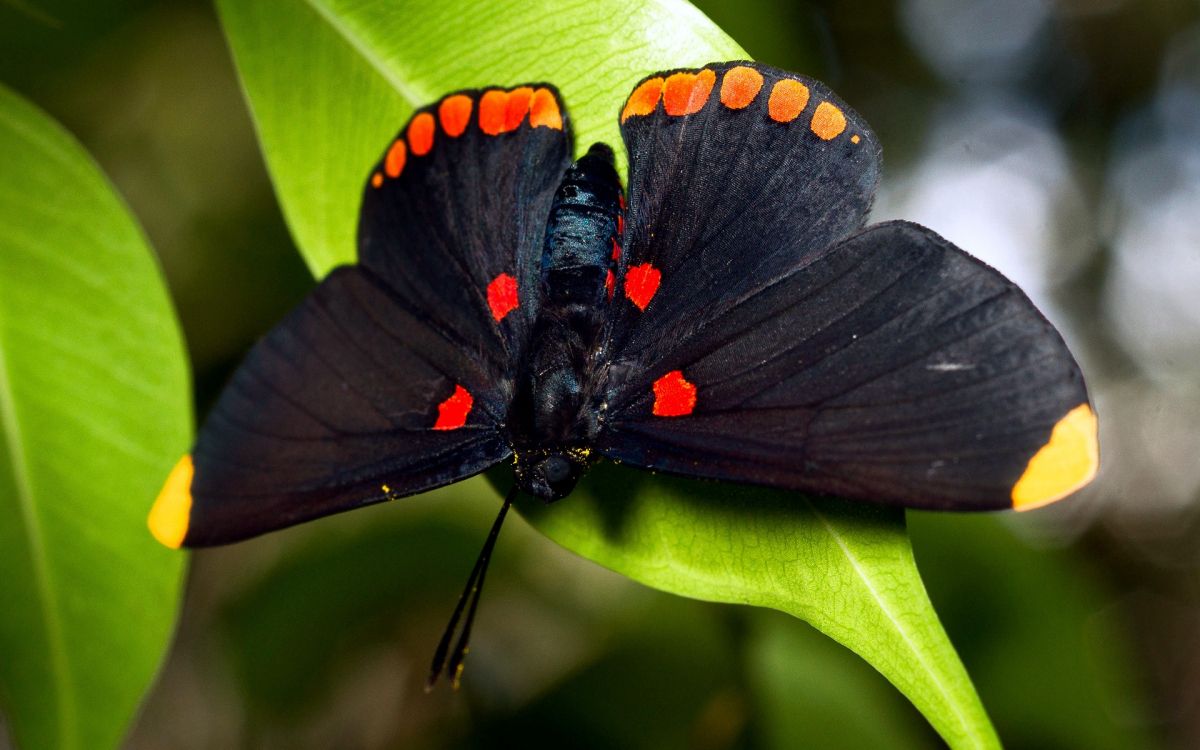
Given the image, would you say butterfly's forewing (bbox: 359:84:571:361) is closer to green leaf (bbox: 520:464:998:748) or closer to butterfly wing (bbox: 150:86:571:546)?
butterfly wing (bbox: 150:86:571:546)

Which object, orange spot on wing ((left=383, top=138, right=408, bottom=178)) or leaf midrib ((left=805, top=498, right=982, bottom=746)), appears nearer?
leaf midrib ((left=805, top=498, right=982, bottom=746))

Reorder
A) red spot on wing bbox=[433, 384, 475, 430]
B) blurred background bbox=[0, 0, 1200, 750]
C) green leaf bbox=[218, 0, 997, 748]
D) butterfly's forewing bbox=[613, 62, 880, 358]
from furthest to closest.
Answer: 1. blurred background bbox=[0, 0, 1200, 750]
2. red spot on wing bbox=[433, 384, 475, 430]
3. butterfly's forewing bbox=[613, 62, 880, 358]
4. green leaf bbox=[218, 0, 997, 748]

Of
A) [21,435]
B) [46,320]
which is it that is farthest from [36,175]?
[21,435]

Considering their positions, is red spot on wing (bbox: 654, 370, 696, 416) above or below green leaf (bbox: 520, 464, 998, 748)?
above

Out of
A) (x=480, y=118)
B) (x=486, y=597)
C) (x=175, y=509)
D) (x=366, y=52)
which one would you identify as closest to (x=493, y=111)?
(x=480, y=118)

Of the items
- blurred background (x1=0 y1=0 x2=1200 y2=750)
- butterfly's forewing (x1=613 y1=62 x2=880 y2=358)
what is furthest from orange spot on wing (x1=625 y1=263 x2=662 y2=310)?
blurred background (x1=0 y1=0 x2=1200 y2=750)

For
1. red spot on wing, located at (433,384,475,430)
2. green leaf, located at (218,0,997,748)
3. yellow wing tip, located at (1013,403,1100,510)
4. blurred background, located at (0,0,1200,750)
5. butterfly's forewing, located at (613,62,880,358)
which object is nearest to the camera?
yellow wing tip, located at (1013,403,1100,510)

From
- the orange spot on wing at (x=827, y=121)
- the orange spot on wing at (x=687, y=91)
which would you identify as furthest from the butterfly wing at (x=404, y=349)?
the orange spot on wing at (x=827, y=121)

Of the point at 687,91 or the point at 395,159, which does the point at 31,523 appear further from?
the point at 687,91
